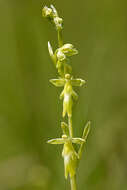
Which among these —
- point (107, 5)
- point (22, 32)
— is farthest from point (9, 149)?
point (107, 5)

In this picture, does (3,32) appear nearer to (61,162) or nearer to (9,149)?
(9,149)

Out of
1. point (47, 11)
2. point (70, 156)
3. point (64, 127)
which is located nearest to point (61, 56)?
point (47, 11)

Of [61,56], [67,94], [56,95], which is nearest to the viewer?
[61,56]

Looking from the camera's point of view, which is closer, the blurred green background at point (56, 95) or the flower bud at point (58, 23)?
the flower bud at point (58, 23)

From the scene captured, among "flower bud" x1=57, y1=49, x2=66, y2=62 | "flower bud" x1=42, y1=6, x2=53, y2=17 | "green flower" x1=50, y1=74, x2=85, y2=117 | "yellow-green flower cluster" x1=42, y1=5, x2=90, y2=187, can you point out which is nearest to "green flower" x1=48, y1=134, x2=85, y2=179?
"yellow-green flower cluster" x1=42, y1=5, x2=90, y2=187

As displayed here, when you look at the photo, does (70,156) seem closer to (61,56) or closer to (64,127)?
(64,127)

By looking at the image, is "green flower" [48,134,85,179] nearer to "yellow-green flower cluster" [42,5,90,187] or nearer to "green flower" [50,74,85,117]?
"yellow-green flower cluster" [42,5,90,187]

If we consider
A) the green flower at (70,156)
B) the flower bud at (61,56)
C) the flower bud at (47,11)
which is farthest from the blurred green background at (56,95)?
the flower bud at (47,11)

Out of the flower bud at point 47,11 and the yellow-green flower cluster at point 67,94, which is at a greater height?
the flower bud at point 47,11

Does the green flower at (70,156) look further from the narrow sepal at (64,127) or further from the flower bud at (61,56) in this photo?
the flower bud at (61,56)
